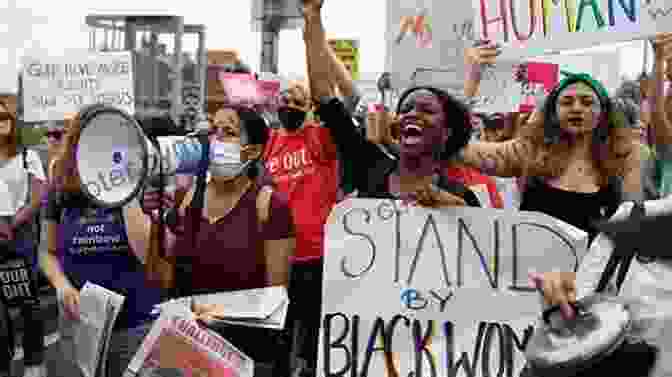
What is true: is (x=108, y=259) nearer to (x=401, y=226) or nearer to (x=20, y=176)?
(x=401, y=226)

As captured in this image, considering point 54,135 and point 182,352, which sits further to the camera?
point 54,135

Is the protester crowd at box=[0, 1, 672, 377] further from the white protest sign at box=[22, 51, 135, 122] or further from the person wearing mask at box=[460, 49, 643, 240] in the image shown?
the white protest sign at box=[22, 51, 135, 122]

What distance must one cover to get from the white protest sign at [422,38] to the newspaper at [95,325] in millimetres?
1278

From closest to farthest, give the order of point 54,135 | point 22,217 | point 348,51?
point 22,217 → point 54,135 → point 348,51

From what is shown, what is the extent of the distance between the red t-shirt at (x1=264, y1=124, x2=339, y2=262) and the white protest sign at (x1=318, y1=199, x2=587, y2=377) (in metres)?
1.08

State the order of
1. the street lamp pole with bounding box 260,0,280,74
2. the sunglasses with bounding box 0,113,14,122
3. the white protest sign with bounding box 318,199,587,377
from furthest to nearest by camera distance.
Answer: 1. the street lamp pole with bounding box 260,0,280,74
2. the sunglasses with bounding box 0,113,14,122
3. the white protest sign with bounding box 318,199,587,377

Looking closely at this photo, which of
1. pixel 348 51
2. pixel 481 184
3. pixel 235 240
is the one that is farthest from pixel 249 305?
pixel 348 51

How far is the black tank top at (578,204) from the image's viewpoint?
10.9 ft

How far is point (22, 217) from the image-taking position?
17.2 ft

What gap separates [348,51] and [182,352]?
4.29 m

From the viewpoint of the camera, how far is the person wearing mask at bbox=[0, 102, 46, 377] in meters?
5.13

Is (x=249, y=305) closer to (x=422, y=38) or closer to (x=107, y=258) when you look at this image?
(x=107, y=258)

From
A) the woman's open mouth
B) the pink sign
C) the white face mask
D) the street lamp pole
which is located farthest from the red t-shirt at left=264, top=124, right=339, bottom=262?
the street lamp pole

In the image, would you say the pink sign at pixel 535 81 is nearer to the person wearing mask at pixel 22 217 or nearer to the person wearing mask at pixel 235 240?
the person wearing mask at pixel 235 240
